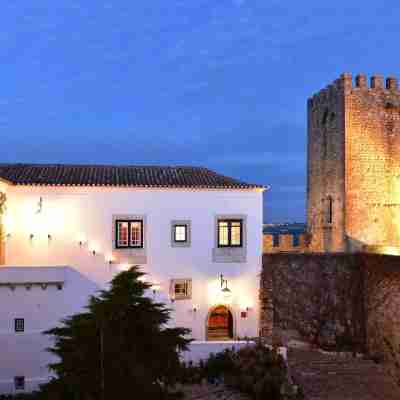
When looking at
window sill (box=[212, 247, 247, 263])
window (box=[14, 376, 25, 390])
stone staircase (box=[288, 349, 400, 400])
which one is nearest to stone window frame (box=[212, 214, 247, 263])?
window sill (box=[212, 247, 247, 263])

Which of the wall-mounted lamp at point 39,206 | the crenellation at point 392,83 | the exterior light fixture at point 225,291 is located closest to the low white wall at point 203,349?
the exterior light fixture at point 225,291

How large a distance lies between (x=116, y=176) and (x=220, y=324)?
630 cm

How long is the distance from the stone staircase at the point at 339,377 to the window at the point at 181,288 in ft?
12.5

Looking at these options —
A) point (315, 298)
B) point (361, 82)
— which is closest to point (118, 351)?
point (315, 298)

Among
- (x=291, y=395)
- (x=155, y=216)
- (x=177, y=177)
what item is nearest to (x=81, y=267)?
(x=155, y=216)

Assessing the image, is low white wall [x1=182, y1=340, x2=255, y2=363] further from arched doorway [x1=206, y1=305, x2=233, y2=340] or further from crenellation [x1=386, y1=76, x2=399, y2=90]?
crenellation [x1=386, y1=76, x2=399, y2=90]

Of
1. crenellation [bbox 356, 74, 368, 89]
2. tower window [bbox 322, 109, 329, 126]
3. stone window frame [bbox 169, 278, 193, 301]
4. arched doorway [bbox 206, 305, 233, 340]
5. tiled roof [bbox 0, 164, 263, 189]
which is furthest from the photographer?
tower window [bbox 322, 109, 329, 126]

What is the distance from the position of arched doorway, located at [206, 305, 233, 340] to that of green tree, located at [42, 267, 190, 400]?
9.90 m

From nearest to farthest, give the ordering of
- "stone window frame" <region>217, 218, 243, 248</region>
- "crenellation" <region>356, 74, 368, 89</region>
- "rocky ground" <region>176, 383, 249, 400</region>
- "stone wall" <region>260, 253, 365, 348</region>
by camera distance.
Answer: "rocky ground" <region>176, 383, 249, 400</region> < "stone window frame" <region>217, 218, 243, 248</region> < "stone wall" <region>260, 253, 365, 348</region> < "crenellation" <region>356, 74, 368, 89</region>

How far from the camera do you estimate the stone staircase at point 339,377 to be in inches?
562

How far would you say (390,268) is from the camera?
1647cm

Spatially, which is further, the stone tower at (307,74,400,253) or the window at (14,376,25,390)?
the stone tower at (307,74,400,253)

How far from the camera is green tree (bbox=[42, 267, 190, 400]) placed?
6949 mm

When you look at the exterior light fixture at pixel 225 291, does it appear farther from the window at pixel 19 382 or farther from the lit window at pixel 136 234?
Answer: the window at pixel 19 382
